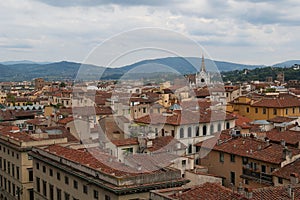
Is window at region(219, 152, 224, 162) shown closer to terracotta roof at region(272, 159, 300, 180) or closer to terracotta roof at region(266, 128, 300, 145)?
terracotta roof at region(266, 128, 300, 145)

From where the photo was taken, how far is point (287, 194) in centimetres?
1769

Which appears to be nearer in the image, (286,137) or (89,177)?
(89,177)

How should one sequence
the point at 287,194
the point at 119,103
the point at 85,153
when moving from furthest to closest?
1. the point at 119,103
2. the point at 85,153
3. the point at 287,194

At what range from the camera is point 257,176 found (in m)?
27.0

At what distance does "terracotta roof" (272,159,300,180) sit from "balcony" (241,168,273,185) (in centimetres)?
71

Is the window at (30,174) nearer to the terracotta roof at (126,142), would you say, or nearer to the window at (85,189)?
the terracotta roof at (126,142)

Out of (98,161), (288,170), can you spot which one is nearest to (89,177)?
(98,161)

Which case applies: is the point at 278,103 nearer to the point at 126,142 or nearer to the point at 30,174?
the point at 126,142

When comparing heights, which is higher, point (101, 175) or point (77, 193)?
point (101, 175)

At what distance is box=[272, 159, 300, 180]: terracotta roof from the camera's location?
2428cm

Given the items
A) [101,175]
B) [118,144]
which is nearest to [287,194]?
[101,175]

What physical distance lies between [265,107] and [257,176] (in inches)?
1186

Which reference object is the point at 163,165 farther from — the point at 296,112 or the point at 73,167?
the point at 296,112

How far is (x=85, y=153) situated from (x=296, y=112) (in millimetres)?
36316
